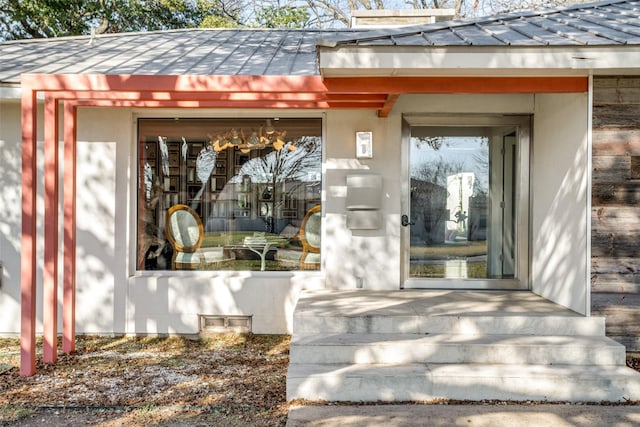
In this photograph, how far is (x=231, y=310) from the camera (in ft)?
18.7

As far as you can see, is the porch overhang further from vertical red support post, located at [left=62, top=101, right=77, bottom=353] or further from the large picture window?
vertical red support post, located at [left=62, top=101, right=77, bottom=353]

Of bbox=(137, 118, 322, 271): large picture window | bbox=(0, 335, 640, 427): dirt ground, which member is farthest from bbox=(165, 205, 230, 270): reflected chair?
bbox=(0, 335, 640, 427): dirt ground

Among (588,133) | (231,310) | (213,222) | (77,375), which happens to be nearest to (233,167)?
(213,222)

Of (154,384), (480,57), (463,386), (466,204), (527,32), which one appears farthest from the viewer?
(466,204)

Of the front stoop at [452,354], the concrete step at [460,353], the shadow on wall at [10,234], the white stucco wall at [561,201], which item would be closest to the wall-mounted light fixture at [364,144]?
the front stoop at [452,354]

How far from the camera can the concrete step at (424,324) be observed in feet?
14.5

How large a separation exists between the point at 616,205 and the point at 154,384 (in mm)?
4128

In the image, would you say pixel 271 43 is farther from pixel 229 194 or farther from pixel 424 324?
pixel 424 324

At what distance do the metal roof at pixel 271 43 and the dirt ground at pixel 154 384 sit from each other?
105 inches

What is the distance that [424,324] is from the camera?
175 inches

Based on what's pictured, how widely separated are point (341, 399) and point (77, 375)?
230cm

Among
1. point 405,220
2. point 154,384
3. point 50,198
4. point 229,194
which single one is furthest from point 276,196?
point 154,384

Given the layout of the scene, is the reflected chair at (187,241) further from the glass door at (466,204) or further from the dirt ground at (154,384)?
the glass door at (466,204)

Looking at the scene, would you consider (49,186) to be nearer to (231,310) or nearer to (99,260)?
(99,260)
